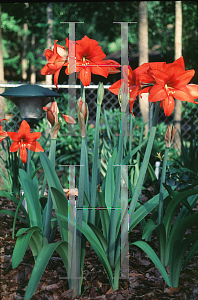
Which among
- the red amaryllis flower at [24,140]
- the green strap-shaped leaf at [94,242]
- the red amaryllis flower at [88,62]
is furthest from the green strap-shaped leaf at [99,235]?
the red amaryllis flower at [88,62]

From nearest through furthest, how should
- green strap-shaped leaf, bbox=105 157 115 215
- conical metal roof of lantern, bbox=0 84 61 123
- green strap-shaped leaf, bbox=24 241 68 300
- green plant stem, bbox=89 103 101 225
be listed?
green strap-shaped leaf, bbox=24 241 68 300 < green plant stem, bbox=89 103 101 225 < green strap-shaped leaf, bbox=105 157 115 215 < conical metal roof of lantern, bbox=0 84 61 123

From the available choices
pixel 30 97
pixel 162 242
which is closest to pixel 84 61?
pixel 162 242

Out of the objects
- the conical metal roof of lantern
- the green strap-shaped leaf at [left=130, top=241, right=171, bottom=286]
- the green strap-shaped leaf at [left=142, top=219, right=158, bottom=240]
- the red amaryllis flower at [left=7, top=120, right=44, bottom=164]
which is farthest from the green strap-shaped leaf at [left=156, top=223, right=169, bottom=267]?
the conical metal roof of lantern

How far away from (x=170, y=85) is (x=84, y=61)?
1.12 feet

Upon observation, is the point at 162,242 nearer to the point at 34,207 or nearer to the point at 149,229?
the point at 149,229

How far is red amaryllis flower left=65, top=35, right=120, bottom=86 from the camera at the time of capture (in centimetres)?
102

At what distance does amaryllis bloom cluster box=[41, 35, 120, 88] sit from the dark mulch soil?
0.84 metres

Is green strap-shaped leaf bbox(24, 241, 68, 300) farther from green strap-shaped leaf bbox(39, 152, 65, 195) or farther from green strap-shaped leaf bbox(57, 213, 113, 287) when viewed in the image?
green strap-shaped leaf bbox(39, 152, 65, 195)

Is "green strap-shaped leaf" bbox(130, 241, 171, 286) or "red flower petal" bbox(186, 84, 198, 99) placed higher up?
"red flower petal" bbox(186, 84, 198, 99)

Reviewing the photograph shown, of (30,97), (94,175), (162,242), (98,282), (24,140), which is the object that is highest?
(30,97)

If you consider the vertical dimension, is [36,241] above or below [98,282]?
above

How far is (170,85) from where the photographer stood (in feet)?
3.34

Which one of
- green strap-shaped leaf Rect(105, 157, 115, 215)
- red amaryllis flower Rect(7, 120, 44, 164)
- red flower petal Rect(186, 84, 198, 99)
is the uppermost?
red flower petal Rect(186, 84, 198, 99)

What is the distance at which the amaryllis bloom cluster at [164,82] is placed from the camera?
975 mm
